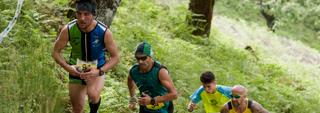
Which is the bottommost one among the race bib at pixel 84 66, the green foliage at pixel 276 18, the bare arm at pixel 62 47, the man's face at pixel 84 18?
the green foliage at pixel 276 18

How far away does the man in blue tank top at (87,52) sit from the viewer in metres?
6.08

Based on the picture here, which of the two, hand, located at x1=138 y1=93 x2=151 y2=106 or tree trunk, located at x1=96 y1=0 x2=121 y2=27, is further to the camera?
tree trunk, located at x1=96 y1=0 x2=121 y2=27

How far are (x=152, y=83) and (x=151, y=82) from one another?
0.02 m

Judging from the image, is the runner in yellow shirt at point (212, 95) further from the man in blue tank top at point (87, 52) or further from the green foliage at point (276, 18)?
the green foliage at point (276, 18)

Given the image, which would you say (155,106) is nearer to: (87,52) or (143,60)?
(143,60)

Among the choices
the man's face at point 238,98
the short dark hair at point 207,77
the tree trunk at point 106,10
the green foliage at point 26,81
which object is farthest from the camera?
the tree trunk at point 106,10

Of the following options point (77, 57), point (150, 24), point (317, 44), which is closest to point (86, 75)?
point (77, 57)

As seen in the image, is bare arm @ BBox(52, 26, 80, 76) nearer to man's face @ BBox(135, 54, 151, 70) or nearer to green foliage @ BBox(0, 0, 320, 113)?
green foliage @ BBox(0, 0, 320, 113)

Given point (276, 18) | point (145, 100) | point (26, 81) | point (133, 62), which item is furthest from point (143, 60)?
point (276, 18)

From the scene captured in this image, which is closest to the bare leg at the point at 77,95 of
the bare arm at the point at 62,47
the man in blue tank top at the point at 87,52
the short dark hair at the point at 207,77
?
the man in blue tank top at the point at 87,52

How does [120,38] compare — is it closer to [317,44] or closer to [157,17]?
[157,17]

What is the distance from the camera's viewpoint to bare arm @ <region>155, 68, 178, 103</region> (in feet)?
20.2

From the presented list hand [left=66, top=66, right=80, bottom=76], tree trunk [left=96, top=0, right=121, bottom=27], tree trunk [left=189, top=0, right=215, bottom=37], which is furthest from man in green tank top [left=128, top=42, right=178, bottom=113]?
tree trunk [left=189, top=0, right=215, bottom=37]

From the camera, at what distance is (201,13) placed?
54.4 feet
